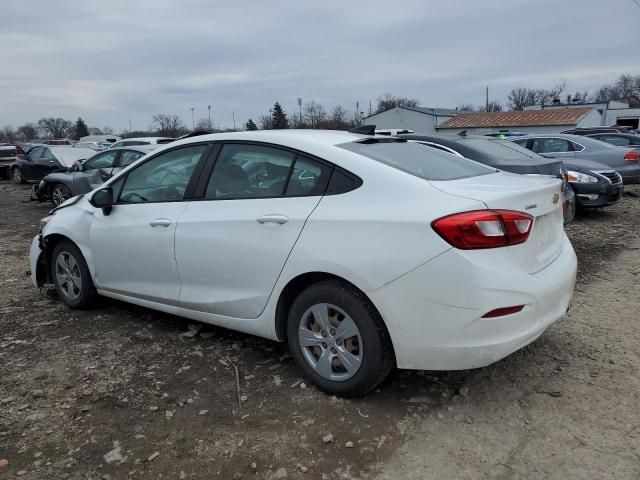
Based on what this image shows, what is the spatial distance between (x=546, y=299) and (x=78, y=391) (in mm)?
2866

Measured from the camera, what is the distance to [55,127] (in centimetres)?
9812

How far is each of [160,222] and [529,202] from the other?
2.48 meters

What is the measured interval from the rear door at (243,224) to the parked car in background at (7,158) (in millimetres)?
21021

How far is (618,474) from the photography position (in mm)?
2377

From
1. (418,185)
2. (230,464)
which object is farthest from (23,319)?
(418,185)

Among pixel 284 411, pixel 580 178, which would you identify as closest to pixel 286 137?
pixel 284 411

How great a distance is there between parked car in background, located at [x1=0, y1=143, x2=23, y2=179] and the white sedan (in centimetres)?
2040

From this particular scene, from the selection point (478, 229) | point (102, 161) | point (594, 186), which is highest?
point (102, 161)

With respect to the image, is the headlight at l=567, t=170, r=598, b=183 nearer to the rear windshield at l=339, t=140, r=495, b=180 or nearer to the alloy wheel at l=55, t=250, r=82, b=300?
the rear windshield at l=339, t=140, r=495, b=180

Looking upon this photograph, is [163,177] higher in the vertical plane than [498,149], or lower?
higher

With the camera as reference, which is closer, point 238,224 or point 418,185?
point 418,185

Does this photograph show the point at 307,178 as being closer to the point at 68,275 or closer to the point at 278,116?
the point at 68,275

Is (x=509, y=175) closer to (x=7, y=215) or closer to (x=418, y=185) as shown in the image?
(x=418, y=185)

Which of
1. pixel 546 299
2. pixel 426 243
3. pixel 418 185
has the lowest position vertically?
pixel 546 299
